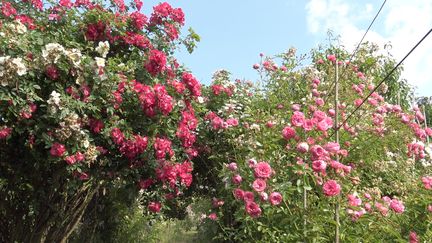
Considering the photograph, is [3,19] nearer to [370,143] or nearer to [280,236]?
[280,236]

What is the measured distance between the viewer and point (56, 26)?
4.11 m

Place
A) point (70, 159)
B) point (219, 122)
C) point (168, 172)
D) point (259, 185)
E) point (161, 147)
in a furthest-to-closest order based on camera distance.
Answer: point (219, 122) < point (168, 172) < point (161, 147) < point (70, 159) < point (259, 185)

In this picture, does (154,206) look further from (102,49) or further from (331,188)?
(331,188)

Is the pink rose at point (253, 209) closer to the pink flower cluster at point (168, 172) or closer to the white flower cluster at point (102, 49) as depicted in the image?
the pink flower cluster at point (168, 172)

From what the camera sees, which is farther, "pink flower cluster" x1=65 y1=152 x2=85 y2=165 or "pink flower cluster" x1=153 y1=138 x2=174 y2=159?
"pink flower cluster" x1=153 y1=138 x2=174 y2=159

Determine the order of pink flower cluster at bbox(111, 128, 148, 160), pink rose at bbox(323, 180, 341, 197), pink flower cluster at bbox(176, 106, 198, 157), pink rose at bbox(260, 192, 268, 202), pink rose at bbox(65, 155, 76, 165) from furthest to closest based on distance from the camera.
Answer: pink flower cluster at bbox(176, 106, 198, 157) < pink flower cluster at bbox(111, 128, 148, 160) < pink rose at bbox(65, 155, 76, 165) < pink rose at bbox(260, 192, 268, 202) < pink rose at bbox(323, 180, 341, 197)

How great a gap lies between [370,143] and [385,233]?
3.71 feet

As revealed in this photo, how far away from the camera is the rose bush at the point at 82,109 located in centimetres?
309

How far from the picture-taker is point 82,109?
3.22m

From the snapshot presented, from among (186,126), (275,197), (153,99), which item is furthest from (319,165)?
(186,126)

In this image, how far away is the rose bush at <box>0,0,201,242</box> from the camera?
3086 millimetres

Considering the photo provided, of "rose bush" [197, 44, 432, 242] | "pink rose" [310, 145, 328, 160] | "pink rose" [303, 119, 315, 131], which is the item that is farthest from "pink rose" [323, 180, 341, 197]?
"pink rose" [303, 119, 315, 131]

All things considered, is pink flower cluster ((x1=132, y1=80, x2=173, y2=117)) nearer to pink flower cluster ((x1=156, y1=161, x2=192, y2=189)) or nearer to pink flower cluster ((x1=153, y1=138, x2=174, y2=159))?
pink flower cluster ((x1=153, y1=138, x2=174, y2=159))

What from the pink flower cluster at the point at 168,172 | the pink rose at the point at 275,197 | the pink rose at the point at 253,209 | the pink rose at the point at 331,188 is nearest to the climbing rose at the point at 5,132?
the pink flower cluster at the point at 168,172
